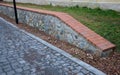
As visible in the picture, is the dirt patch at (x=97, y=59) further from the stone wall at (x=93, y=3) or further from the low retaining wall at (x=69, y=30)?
the stone wall at (x=93, y=3)

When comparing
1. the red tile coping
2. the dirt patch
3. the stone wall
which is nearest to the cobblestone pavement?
the dirt patch

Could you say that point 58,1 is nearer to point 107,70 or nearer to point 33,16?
point 33,16

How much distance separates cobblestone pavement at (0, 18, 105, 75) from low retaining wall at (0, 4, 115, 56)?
2.08 feet

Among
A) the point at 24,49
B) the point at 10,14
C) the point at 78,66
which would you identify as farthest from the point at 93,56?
the point at 10,14

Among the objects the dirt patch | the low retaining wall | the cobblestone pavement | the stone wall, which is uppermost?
the stone wall

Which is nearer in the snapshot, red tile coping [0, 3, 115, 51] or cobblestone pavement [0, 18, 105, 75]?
cobblestone pavement [0, 18, 105, 75]

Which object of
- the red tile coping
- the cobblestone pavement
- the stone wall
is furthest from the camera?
the stone wall

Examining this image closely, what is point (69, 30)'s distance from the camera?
6.50m

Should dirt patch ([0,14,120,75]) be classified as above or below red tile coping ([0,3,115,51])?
below

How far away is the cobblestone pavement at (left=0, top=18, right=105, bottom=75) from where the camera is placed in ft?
15.7

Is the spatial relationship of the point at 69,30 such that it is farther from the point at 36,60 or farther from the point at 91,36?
the point at 36,60

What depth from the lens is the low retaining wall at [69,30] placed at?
556 centimetres

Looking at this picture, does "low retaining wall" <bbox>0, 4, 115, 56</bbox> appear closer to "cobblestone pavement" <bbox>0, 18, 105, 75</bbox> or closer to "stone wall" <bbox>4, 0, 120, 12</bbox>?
"cobblestone pavement" <bbox>0, 18, 105, 75</bbox>

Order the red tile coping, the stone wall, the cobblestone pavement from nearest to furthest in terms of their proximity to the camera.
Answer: the cobblestone pavement < the red tile coping < the stone wall
